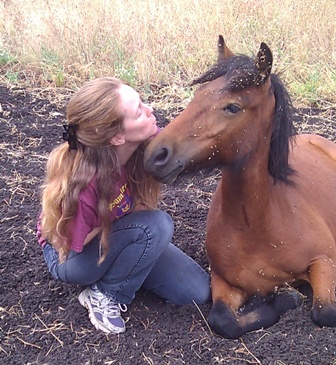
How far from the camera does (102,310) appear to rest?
2.98 meters

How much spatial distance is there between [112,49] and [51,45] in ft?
2.67

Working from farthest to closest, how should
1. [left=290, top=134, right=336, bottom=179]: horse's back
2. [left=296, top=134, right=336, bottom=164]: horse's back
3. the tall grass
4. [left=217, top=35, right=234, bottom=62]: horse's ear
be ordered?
the tall grass → [left=296, top=134, right=336, bottom=164]: horse's back → [left=290, top=134, right=336, bottom=179]: horse's back → [left=217, top=35, right=234, bottom=62]: horse's ear

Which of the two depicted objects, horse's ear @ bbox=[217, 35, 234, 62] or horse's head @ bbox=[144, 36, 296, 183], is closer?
horse's head @ bbox=[144, 36, 296, 183]

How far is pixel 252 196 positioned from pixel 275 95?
517 millimetres

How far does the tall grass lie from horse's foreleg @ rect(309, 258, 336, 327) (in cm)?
336

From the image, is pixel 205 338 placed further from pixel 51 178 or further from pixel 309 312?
pixel 51 178

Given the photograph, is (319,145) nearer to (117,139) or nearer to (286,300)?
(286,300)

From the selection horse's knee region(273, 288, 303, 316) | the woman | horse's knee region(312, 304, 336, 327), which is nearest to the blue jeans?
the woman

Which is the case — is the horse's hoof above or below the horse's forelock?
below

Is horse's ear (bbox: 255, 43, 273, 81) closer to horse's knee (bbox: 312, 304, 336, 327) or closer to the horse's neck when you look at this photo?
the horse's neck

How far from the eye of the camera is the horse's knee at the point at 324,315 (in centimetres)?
Result: 275

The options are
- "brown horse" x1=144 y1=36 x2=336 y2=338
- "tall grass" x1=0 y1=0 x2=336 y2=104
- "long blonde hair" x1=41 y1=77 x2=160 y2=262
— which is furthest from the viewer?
"tall grass" x1=0 y1=0 x2=336 y2=104

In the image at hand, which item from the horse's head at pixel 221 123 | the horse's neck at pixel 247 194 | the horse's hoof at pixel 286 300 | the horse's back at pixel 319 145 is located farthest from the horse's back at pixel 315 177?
the horse's head at pixel 221 123

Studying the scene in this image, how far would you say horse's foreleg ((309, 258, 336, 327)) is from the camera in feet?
9.04
